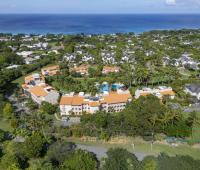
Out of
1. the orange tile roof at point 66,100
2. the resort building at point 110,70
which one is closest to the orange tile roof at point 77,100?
the orange tile roof at point 66,100

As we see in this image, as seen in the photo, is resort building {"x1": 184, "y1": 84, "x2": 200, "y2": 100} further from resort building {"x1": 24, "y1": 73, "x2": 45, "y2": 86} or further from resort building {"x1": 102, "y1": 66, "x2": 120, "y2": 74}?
resort building {"x1": 24, "y1": 73, "x2": 45, "y2": 86}

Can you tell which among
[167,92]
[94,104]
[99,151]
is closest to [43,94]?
[94,104]

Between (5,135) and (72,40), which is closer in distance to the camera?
(5,135)

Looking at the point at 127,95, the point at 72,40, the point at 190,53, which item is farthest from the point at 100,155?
the point at 72,40

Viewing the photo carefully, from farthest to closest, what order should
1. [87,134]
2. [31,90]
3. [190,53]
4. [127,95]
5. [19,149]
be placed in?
[190,53] → [31,90] → [127,95] → [87,134] → [19,149]

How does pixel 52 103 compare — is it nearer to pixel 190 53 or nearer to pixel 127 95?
pixel 127 95

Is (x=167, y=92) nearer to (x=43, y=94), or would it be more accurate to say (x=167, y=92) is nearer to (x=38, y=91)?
(x=43, y=94)

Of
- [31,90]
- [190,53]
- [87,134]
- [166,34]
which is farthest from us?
[166,34]
